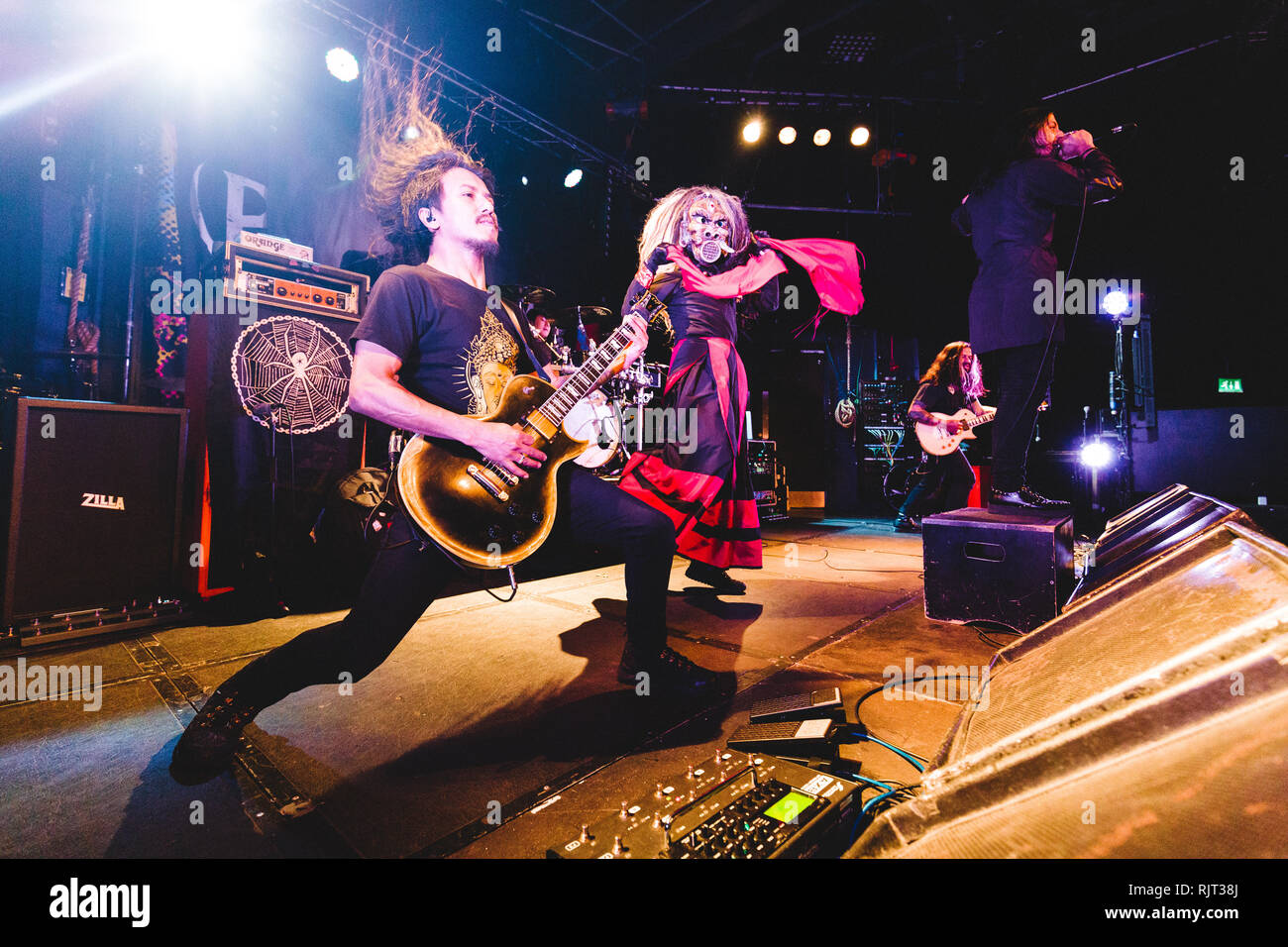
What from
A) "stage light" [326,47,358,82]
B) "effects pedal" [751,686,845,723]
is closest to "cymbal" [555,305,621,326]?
"stage light" [326,47,358,82]

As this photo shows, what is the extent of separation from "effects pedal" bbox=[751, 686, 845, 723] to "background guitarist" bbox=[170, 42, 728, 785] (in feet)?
1.05

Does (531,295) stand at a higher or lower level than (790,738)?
higher

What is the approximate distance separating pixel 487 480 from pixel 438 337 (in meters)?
0.53

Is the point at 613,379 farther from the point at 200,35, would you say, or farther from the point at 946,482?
the point at 946,482

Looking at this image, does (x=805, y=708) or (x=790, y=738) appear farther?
(x=805, y=708)

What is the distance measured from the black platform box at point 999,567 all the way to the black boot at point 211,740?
2557 millimetres

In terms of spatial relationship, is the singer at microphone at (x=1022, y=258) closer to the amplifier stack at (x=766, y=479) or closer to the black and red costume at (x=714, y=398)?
the black and red costume at (x=714, y=398)

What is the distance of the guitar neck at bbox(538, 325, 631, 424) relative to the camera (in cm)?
179

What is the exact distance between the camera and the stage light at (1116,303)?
24.9 ft

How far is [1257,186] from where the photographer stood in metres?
6.78

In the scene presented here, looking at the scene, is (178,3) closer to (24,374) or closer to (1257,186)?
(24,374)

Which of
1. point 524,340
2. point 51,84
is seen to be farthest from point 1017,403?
point 51,84

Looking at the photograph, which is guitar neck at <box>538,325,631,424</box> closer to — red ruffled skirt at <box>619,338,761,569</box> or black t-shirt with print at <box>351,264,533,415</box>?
black t-shirt with print at <box>351,264,533,415</box>

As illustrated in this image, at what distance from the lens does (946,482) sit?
21.5 ft
